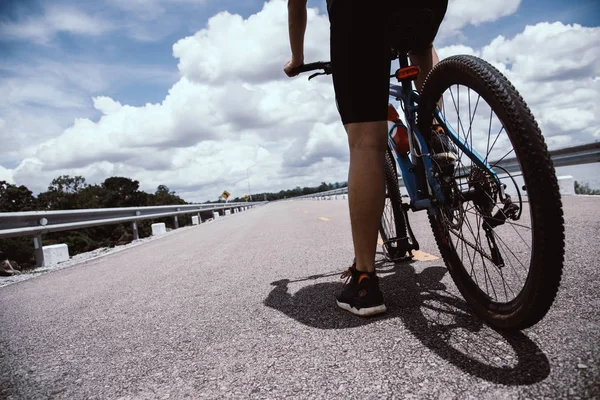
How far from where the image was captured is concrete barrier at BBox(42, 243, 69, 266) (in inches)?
245

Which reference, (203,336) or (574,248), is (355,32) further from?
(574,248)

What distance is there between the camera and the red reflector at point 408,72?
6.87ft

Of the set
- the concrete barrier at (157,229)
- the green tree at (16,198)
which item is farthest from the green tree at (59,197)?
the concrete barrier at (157,229)

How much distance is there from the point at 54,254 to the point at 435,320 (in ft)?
21.9

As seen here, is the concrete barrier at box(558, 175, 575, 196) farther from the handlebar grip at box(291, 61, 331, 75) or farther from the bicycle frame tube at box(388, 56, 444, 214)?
the handlebar grip at box(291, 61, 331, 75)

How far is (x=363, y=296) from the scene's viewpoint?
74.9 inches

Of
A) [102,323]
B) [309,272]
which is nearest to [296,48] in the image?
[309,272]

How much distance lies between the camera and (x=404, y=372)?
4.25 ft

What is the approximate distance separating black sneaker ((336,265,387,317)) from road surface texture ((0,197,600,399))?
48 millimetres

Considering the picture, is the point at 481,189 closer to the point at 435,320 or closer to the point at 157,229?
the point at 435,320

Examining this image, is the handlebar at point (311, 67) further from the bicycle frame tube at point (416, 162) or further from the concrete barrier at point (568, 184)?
the concrete barrier at point (568, 184)

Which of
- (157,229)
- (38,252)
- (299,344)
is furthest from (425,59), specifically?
(157,229)

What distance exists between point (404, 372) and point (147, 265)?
417 cm

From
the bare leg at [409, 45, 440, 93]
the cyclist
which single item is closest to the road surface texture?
the cyclist
